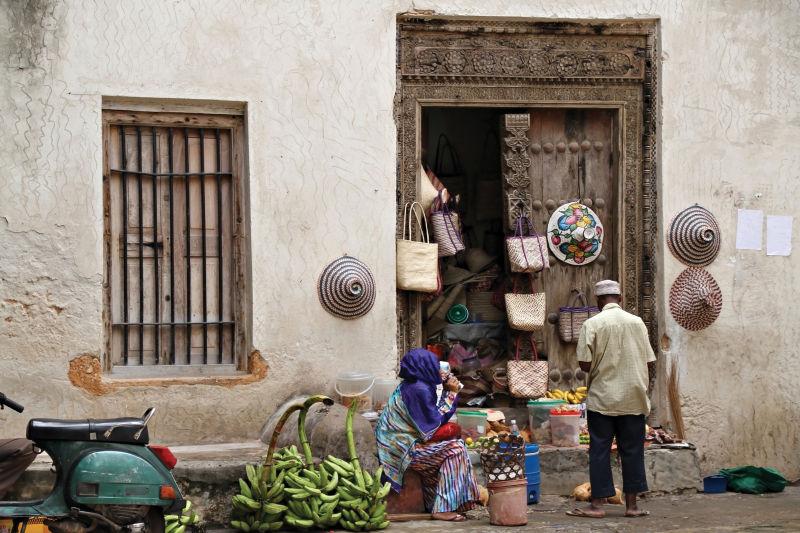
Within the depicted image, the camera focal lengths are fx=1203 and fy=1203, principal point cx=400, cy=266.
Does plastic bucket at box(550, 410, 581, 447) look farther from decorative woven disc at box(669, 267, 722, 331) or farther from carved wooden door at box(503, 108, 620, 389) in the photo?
decorative woven disc at box(669, 267, 722, 331)

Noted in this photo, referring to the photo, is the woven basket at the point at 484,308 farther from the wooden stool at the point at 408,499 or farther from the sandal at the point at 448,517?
the sandal at the point at 448,517

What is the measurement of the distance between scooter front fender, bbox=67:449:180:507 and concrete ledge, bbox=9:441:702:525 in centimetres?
100

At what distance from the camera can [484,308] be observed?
402 inches

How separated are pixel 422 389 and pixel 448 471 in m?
0.58

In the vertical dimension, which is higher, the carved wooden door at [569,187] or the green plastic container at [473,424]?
the carved wooden door at [569,187]

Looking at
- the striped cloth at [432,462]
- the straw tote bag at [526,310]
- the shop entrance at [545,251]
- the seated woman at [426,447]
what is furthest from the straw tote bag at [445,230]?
the striped cloth at [432,462]

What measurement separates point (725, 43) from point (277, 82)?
3582 mm

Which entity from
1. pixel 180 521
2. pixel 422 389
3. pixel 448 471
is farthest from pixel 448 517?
pixel 180 521

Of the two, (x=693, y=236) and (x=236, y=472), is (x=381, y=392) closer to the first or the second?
(x=236, y=472)

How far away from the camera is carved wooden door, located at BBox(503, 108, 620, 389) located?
9.67 meters

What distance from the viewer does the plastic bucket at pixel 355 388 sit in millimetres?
8820

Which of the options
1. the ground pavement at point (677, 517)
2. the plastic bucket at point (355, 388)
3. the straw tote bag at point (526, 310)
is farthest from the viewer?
the straw tote bag at point (526, 310)

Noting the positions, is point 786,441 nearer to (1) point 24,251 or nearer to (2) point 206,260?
(2) point 206,260

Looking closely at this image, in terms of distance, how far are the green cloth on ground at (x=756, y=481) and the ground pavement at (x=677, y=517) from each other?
0.11 metres
